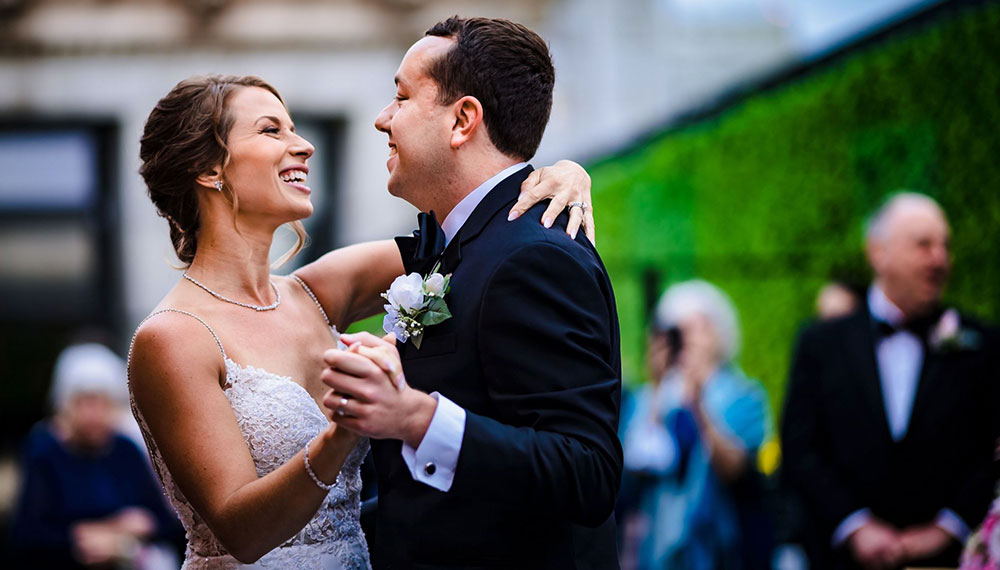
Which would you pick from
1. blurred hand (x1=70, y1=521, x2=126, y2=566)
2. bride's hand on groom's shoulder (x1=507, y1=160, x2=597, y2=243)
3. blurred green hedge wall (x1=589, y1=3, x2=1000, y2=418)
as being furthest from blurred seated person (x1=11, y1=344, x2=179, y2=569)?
bride's hand on groom's shoulder (x1=507, y1=160, x2=597, y2=243)

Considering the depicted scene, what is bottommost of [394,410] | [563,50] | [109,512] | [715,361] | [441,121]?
[109,512]

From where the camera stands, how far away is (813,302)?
7102mm

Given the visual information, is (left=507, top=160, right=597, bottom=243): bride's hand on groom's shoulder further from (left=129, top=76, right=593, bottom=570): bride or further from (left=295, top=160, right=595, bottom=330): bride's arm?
(left=295, top=160, right=595, bottom=330): bride's arm

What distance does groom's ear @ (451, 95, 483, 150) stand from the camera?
248 cm

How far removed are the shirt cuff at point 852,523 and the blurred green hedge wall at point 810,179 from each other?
1.56 metres

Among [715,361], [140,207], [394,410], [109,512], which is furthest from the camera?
[140,207]

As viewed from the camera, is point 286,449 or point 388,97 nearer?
point 286,449

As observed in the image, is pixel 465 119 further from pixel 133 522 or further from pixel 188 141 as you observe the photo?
pixel 133 522

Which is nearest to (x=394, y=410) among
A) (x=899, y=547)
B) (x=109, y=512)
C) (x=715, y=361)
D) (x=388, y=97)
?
(x=899, y=547)

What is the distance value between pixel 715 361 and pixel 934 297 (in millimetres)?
1463

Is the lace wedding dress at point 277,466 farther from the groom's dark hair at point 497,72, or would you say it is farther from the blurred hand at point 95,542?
the blurred hand at point 95,542

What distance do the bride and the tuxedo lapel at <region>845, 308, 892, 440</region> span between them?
2448 millimetres

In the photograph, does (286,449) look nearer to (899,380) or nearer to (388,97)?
(899,380)

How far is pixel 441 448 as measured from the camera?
2107 mm
